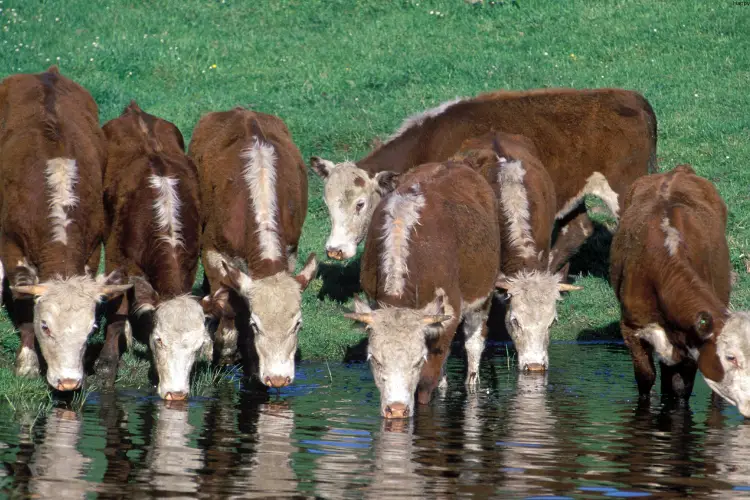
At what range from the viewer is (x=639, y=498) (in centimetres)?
676

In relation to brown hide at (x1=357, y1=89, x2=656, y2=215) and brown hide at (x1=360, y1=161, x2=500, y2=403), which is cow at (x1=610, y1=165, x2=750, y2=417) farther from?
brown hide at (x1=357, y1=89, x2=656, y2=215)

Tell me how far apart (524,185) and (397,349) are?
3667mm

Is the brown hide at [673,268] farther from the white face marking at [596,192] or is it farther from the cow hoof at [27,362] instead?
the cow hoof at [27,362]

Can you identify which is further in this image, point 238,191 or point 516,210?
point 516,210

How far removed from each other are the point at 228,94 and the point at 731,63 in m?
8.20

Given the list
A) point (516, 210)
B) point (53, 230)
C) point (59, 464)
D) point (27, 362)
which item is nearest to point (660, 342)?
point (516, 210)

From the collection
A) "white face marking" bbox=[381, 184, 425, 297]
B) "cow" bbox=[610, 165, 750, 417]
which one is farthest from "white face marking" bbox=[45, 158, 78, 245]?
"cow" bbox=[610, 165, 750, 417]

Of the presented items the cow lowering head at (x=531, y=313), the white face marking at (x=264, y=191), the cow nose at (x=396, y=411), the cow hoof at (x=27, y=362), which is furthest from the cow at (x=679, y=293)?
the cow hoof at (x=27, y=362)

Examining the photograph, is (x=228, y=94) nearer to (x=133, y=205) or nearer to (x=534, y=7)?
(x=534, y=7)

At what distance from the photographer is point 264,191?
37.4ft

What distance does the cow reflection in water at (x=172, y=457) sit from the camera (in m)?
6.89

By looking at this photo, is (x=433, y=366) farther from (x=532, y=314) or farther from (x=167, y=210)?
(x=167, y=210)

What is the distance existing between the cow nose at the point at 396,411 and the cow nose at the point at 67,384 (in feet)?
A: 7.83

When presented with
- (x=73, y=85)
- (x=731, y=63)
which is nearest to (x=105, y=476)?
(x=73, y=85)
